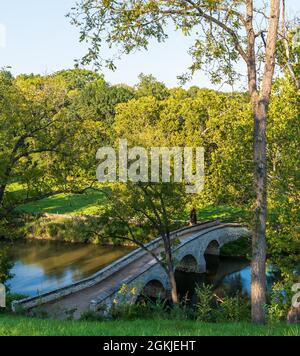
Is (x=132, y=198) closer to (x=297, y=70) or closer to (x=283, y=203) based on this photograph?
(x=283, y=203)

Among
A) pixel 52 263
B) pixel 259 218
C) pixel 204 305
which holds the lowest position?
pixel 52 263

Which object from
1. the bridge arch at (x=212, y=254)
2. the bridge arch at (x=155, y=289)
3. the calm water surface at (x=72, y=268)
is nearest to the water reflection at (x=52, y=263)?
the calm water surface at (x=72, y=268)

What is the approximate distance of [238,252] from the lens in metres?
42.7

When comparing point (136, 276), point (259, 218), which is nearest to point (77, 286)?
point (136, 276)

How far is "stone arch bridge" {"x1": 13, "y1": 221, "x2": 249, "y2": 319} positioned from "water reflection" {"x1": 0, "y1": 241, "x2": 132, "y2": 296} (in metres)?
5.33

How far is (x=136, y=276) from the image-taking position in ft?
92.2

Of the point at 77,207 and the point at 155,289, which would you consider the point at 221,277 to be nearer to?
the point at 155,289

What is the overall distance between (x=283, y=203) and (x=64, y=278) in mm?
20267

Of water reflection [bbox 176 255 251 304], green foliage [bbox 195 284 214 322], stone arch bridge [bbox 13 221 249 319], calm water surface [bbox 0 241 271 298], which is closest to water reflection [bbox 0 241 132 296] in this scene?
calm water surface [bbox 0 241 271 298]

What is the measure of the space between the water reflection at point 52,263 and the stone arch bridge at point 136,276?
210 inches

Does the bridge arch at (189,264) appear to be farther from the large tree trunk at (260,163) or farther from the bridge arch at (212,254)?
the large tree trunk at (260,163)

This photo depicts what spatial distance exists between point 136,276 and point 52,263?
12391 millimetres

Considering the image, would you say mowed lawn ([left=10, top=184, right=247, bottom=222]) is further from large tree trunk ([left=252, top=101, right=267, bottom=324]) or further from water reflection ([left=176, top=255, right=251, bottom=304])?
large tree trunk ([left=252, top=101, right=267, bottom=324])

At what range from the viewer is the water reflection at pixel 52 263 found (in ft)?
106
